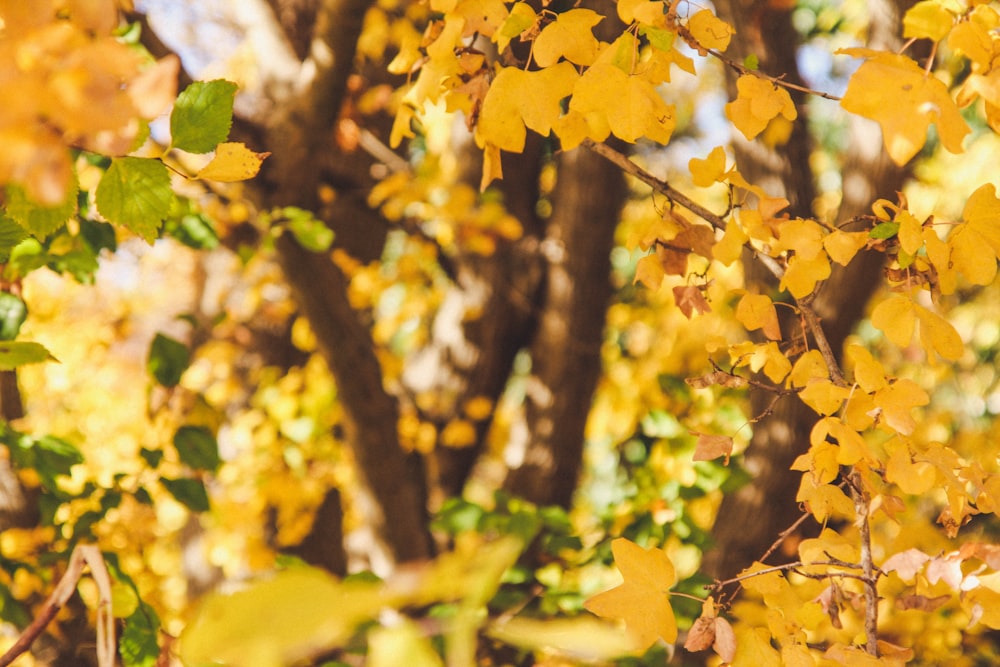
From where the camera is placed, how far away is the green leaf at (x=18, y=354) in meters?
0.78

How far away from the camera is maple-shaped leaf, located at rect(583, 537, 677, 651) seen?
2.24 ft

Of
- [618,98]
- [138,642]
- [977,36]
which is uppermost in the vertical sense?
[977,36]

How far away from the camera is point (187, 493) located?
A: 1.27 m

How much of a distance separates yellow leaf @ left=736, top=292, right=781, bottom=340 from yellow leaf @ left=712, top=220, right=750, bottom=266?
0.18 ft

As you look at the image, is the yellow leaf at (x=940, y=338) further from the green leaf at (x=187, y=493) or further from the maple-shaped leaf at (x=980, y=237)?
the green leaf at (x=187, y=493)

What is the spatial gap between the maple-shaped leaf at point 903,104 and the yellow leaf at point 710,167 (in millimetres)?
301

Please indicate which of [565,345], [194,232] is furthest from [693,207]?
[565,345]

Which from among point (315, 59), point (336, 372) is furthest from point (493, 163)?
point (336, 372)

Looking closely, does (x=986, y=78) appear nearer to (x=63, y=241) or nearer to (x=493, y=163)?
(x=493, y=163)

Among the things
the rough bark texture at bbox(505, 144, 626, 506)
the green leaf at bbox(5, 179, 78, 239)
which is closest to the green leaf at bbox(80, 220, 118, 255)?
the green leaf at bbox(5, 179, 78, 239)

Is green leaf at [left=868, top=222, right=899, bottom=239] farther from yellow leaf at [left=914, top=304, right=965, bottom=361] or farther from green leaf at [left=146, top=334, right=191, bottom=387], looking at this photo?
green leaf at [left=146, top=334, right=191, bottom=387]

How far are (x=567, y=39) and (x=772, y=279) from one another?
1117mm

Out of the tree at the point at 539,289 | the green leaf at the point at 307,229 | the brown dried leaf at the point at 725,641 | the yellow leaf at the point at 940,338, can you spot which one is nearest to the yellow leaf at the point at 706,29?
the tree at the point at 539,289

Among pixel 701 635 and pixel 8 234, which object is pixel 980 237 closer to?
pixel 701 635
